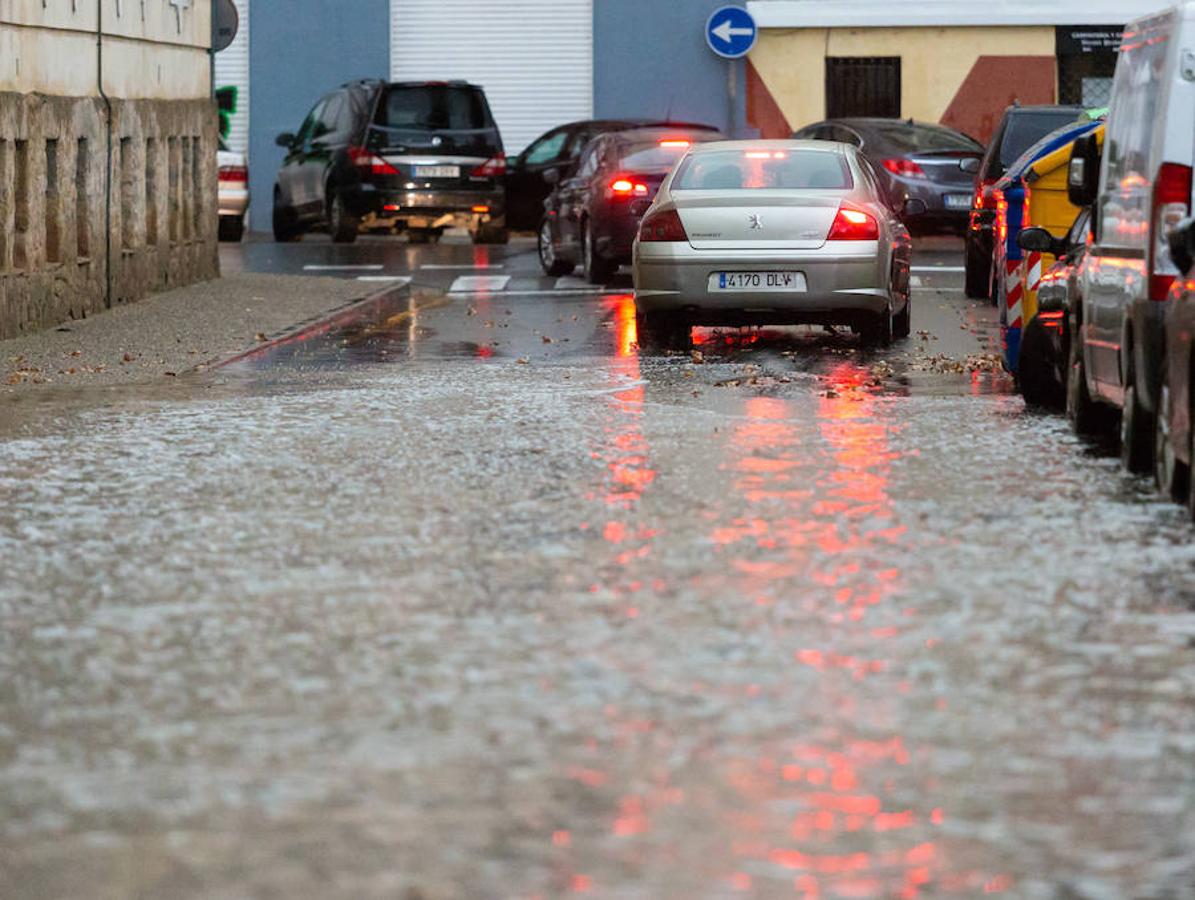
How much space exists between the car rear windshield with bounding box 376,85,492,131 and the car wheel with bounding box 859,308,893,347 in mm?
14697

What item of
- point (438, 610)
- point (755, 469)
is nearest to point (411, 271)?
point (755, 469)

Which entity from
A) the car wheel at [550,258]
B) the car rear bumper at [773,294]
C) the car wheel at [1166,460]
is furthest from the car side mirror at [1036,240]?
the car wheel at [550,258]

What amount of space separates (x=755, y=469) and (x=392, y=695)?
5.02m

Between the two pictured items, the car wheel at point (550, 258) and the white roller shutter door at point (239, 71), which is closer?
the car wheel at point (550, 258)

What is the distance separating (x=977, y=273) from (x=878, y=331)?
5.66 meters

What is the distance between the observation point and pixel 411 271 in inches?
1176

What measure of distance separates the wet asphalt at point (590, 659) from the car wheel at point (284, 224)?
22245 mm

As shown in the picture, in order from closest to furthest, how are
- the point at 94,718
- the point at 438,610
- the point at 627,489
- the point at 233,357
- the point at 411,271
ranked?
the point at 94,718, the point at 438,610, the point at 627,489, the point at 233,357, the point at 411,271

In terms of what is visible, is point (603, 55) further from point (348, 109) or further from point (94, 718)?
point (94, 718)

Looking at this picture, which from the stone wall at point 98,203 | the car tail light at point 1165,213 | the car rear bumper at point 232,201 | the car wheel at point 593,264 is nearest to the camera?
the car tail light at point 1165,213

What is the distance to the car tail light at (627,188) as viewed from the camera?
26.1 metres

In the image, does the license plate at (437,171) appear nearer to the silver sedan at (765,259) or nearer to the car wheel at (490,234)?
the car wheel at (490,234)

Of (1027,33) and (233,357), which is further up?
(1027,33)

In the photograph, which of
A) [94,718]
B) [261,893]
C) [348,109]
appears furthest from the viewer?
[348,109]
